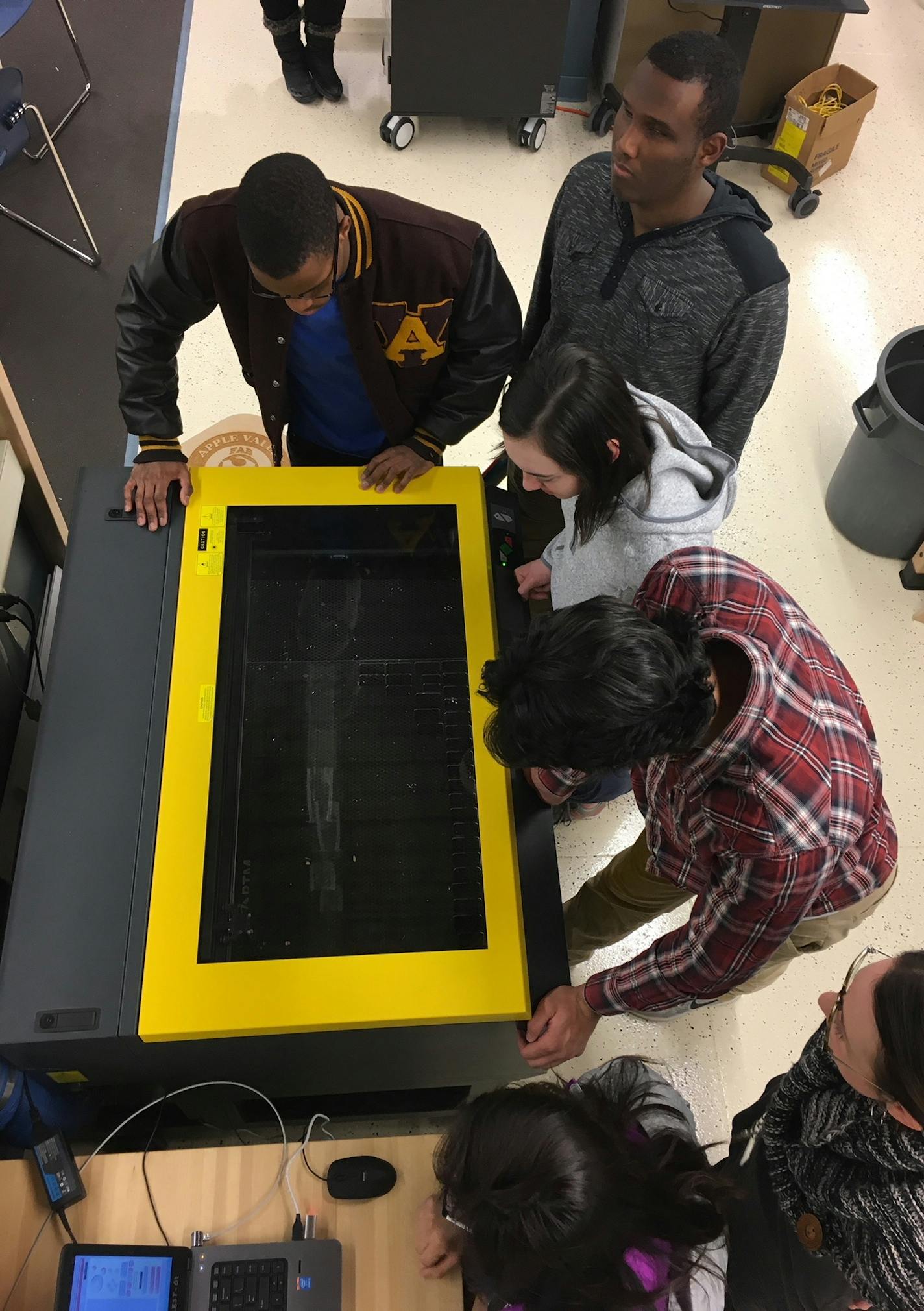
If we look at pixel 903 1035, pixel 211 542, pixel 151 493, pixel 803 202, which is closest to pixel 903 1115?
pixel 903 1035

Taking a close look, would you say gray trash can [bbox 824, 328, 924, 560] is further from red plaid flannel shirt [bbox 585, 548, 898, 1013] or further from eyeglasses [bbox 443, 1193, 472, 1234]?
eyeglasses [bbox 443, 1193, 472, 1234]

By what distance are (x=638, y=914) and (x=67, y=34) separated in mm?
3891

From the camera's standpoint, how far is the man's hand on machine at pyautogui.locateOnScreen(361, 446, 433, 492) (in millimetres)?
1539

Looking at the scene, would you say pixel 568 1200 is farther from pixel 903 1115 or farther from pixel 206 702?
pixel 206 702

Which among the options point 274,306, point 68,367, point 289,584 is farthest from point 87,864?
point 68,367

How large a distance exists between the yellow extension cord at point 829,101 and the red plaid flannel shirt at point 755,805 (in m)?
2.90

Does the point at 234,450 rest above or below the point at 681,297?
below

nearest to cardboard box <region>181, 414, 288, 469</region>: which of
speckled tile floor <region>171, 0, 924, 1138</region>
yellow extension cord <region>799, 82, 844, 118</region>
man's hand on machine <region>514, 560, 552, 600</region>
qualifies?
speckled tile floor <region>171, 0, 924, 1138</region>

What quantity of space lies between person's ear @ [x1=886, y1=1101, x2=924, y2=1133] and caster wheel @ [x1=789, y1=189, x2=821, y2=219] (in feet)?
10.6

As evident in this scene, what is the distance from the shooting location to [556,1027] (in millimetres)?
1165

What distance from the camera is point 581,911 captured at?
180 centimetres

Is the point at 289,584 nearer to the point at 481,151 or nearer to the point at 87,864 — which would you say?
the point at 87,864

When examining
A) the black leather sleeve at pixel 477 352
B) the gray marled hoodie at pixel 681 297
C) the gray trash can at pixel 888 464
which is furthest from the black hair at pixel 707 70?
the gray trash can at pixel 888 464

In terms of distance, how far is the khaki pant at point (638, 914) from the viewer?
141 centimetres
